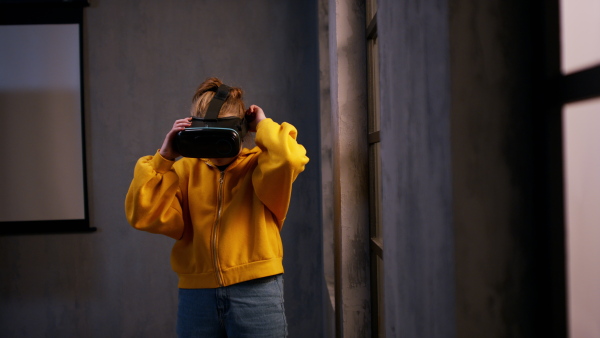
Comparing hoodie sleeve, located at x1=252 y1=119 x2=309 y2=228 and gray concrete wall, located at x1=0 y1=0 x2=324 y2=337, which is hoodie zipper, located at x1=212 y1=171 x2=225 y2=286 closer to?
hoodie sleeve, located at x1=252 y1=119 x2=309 y2=228

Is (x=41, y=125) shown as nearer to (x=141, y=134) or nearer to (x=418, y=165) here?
(x=141, y=134)

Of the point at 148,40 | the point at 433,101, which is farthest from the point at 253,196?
the point at 148,40

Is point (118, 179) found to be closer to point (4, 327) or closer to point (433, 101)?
point (4, 327)

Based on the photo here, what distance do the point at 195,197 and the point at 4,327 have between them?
6.97ft

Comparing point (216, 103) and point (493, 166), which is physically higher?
point (216, 103)

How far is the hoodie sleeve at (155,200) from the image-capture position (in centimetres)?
117

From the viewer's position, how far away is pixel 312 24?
2.60 meters

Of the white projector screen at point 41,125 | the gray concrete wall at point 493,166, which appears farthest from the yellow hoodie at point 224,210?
the white projector screen at point 41,125

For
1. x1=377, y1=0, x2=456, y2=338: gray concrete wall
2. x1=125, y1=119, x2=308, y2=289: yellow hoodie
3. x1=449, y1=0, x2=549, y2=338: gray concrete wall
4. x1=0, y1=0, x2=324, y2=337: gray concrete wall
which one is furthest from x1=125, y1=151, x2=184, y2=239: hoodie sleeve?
x1=0, y1=0, x2=324, y2=337: gray concrete wall

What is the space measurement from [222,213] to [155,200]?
16 centimetres

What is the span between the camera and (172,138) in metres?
1.18

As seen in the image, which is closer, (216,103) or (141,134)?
(216,103)

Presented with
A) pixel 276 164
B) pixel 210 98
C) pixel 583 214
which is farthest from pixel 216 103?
pixel 583 214

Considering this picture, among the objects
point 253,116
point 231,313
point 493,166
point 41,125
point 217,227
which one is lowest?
point 231,313
